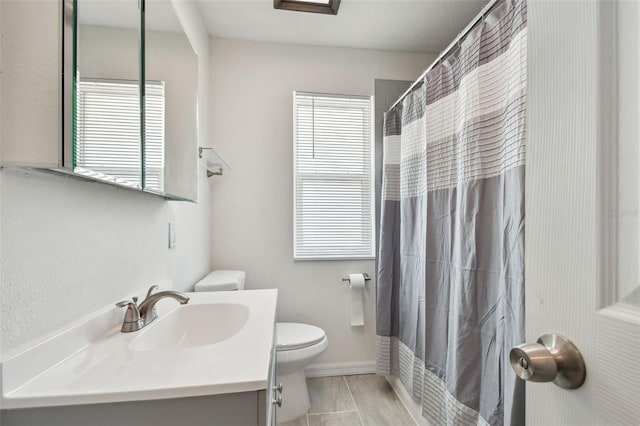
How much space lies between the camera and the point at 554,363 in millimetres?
389

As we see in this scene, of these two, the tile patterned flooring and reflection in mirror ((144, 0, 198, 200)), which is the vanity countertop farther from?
the tile patterned flooring

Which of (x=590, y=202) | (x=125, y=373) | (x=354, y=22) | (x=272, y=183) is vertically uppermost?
(x=354, y=22)

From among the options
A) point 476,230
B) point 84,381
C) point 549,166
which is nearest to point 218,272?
point 84,381

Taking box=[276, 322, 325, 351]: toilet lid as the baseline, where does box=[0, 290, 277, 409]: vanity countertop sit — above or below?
above

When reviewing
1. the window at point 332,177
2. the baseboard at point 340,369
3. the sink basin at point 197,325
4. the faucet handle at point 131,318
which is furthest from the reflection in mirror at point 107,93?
the baseboard at point 340,369

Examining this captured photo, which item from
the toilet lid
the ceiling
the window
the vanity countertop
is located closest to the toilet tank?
the toilet lid

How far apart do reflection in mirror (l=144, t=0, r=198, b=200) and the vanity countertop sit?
0.52m

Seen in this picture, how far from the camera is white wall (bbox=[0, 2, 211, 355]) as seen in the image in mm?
564

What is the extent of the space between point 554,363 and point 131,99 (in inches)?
46.2

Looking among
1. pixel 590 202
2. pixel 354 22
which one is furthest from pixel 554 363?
pixel 354 22

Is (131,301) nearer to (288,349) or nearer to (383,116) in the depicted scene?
(288,349)

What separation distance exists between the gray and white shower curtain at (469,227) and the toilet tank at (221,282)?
1.03 metres

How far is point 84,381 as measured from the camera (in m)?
0.58

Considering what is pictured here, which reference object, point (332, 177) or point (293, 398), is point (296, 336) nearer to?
point (293, 398)
